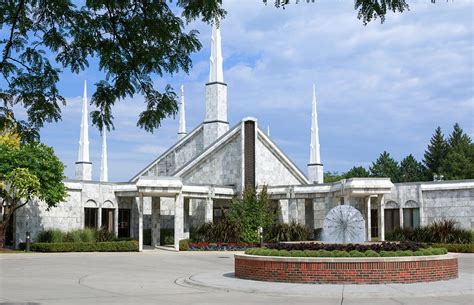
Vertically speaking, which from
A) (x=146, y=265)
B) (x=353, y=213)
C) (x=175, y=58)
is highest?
(x=175, y=58)

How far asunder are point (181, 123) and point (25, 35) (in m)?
54.4

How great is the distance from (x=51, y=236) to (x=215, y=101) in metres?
17.0

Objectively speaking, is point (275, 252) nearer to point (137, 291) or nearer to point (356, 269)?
point (356, 269)

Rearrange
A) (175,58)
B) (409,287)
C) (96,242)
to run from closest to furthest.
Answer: (175,58), (409,287), (96,242)

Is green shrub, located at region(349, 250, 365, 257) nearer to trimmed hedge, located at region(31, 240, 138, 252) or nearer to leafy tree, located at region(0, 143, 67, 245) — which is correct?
trimmed hedge, located at region(31, 240, 138, 252)

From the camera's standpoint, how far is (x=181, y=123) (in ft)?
208

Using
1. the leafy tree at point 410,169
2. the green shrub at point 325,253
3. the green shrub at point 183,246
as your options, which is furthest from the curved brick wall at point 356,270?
the leafy tree at point 410,169

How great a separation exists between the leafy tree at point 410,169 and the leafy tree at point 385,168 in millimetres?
822

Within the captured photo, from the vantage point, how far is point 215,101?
47.8m

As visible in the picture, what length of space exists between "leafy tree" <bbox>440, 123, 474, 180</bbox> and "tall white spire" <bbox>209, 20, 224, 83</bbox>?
143 feet

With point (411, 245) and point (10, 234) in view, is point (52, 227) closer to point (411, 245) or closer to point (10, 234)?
point (10, 234)

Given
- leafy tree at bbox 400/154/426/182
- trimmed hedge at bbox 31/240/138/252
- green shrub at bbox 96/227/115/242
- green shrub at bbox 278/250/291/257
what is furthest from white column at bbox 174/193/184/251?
leafy tree at bbox 400/154/426/182

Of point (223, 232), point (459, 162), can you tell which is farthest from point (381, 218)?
point (459, 162)

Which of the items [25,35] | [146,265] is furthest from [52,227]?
[25,35]
